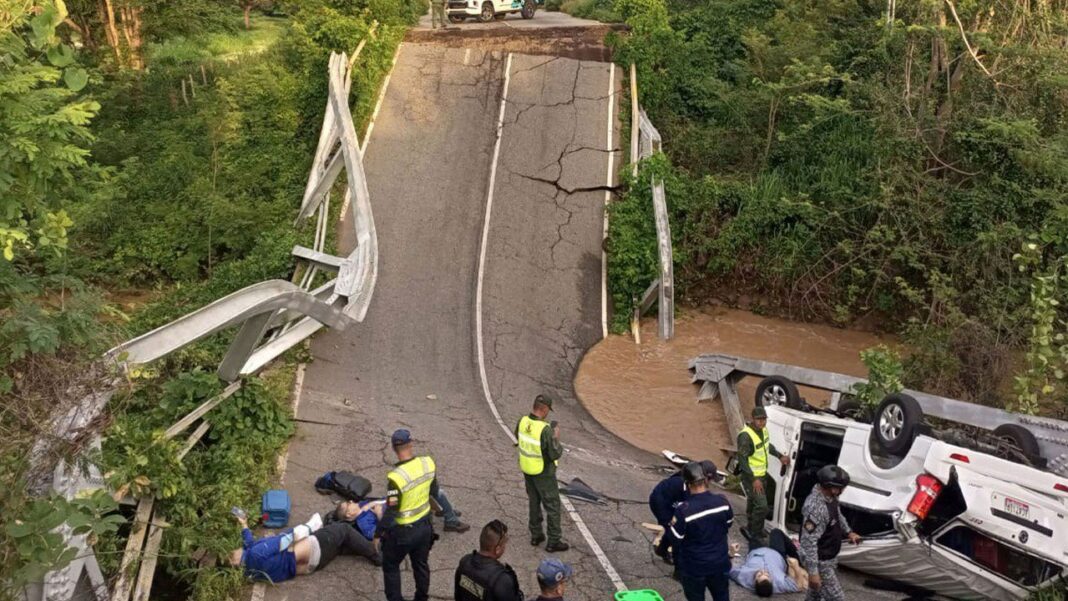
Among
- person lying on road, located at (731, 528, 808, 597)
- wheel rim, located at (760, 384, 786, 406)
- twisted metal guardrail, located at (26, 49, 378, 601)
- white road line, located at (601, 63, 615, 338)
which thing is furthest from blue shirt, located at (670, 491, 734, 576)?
white road line, located at (601, 63, 615, 338)

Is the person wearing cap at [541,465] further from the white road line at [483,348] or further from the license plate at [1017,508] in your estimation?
the license plate at [1017,508]

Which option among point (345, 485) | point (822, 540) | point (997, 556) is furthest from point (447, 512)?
point (997, 556)

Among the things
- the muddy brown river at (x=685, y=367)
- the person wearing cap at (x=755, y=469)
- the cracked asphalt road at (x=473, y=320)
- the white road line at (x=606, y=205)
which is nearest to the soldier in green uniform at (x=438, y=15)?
the cracked asphalt road at (x=473, y=320)

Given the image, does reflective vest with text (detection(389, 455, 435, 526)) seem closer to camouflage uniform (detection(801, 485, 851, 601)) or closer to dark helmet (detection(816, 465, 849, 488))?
camouflage uniform (detection(801, 485, 851, 601))

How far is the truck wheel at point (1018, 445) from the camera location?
9562 millimetres

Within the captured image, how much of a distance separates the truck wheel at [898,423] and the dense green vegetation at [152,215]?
6333mm

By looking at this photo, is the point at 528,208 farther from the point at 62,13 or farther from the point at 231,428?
the point at 62,13

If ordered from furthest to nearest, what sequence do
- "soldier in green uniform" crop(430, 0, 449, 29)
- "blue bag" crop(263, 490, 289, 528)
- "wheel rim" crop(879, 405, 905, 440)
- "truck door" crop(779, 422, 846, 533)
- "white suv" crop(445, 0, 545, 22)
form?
"white suv" crop(445, 0, 545, 22)
"soldier in green uniform" crop(430, 0, 449, 29)
"truck door" crop(779, 422, 846, 533)
"blue bag" crop(263, 490, 289, 528)
"wheel rim" crop(879, 405, 905, 440)

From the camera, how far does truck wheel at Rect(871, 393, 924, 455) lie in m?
9.66

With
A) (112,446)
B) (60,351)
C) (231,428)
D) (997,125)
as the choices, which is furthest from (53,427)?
(997,125)

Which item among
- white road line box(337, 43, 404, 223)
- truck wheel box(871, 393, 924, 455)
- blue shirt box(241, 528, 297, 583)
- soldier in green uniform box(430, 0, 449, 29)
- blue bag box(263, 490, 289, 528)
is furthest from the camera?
soldier in green uniform box(430, 0, 449, 29)

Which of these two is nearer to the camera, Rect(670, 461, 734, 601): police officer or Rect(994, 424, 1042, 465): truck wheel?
Rect(670, 461, 734, 601): police officer

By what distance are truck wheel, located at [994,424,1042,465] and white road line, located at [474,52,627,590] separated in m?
3.94

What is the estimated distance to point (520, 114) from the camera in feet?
84.1
